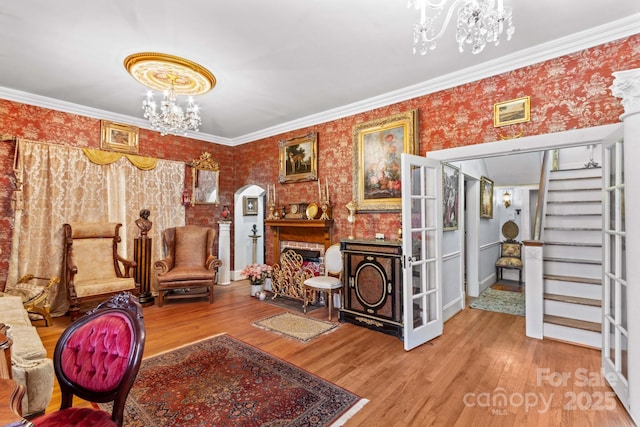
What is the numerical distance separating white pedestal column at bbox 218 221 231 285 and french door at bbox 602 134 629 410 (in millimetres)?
5648

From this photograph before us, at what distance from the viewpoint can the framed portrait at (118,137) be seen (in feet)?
15.6

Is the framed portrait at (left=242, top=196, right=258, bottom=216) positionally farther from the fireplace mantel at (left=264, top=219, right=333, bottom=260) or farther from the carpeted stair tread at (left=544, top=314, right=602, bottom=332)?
the carpeted stair tread at (left=544, top=314, right=602, bottom=332)

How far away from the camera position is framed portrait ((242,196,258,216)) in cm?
689

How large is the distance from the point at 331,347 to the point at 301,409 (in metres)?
1.04

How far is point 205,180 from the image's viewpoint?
19.6ft

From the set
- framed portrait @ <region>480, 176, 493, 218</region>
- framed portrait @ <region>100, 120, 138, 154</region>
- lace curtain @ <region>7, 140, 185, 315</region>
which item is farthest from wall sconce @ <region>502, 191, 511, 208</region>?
framed portrait @ <region>100, 120, 138, 154</region>

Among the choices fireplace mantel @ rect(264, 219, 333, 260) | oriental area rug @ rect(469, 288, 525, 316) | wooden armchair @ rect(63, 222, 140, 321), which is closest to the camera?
wooden armchair @ rect(63, 222, 140, 321)

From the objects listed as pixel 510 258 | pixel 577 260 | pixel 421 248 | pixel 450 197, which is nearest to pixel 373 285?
pixel 421 248

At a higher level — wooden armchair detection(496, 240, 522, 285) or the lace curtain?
Result: the lace curtain

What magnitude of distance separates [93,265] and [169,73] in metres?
3.09

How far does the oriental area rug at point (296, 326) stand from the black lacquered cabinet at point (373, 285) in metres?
0.35

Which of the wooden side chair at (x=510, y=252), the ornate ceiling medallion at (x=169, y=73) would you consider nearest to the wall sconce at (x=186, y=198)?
the ornate ceiling medallion at (x=169, y=73)

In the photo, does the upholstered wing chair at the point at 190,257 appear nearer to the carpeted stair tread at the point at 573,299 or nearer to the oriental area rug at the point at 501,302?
the oriental area rug at the point at 501,302

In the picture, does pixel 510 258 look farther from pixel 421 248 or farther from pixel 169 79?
pixel 169 79
